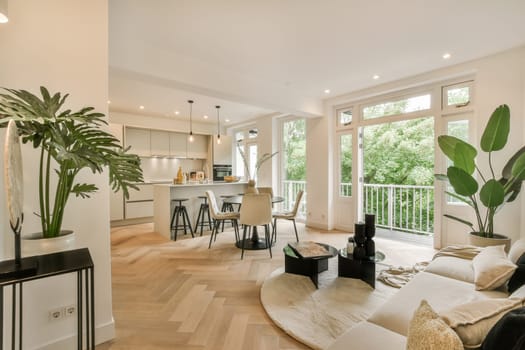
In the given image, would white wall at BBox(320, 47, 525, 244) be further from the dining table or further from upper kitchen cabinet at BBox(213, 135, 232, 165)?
upper kitchen cabinet at BBox(213, 135, 232, 165)

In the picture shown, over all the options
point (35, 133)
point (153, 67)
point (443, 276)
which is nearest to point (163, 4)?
point (153, 67)

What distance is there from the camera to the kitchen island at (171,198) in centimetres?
483

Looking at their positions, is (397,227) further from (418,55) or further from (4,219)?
(4,219)

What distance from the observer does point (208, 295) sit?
2.55 meters

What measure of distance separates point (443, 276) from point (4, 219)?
3139 mm

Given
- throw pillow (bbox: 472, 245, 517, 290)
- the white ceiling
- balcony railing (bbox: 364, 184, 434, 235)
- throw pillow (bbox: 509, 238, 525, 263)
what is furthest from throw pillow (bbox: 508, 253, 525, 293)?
balcony railing (bbox: 364, 184, 434, 235)

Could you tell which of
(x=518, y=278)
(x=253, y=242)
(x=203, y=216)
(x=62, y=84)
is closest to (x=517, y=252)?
(x=518, y=278)

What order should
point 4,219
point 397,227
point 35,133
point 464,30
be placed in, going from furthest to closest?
point 397,227 → point 464,30 → point 4,219 → point 35,133

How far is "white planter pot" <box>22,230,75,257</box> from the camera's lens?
1391 mm

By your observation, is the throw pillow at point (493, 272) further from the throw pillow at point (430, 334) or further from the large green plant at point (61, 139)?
the large green plant at point (61, 139)

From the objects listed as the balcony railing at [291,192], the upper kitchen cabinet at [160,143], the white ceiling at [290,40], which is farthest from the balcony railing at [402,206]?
the upper kitchen cabinet at [160,143]

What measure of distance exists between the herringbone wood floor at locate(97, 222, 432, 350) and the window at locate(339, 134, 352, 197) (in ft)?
3.87

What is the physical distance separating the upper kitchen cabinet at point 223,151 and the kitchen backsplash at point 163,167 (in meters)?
0.70

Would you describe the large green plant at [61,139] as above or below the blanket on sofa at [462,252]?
above
